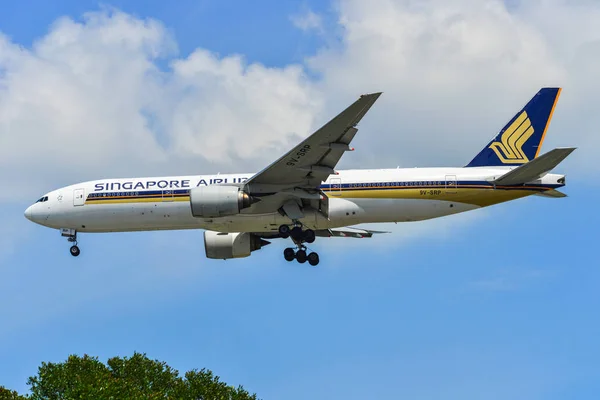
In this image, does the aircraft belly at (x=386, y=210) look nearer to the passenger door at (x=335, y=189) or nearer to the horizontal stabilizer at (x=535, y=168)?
the passenger door at (x=335, y=189)

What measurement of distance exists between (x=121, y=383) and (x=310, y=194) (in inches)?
557

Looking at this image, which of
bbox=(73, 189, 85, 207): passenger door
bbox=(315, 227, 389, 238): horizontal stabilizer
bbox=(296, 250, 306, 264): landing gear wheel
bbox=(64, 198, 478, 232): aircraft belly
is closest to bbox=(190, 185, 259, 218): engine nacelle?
bbox=(64, 198, 478, 232): aircraft belly

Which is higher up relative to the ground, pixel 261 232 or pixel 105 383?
pixel 261 232

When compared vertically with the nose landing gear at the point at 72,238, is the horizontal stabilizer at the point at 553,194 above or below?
below

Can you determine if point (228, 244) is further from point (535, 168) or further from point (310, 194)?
point (535, 168)

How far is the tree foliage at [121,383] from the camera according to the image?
50.7 meters

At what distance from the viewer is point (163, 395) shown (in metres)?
53.3

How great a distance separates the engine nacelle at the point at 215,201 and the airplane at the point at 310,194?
0.04 metres

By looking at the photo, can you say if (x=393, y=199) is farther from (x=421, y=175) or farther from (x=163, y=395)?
(x=163, y=395)

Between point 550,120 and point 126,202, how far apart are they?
19.7m

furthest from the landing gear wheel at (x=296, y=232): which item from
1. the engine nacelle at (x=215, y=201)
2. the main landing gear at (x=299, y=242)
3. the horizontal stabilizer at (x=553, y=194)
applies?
the horizontal stabilizer at (x=553, y=194)

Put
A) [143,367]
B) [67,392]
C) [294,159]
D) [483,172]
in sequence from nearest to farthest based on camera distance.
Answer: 1. [294,159]
2. [483,172]
3. [67,392]
4. [143,367]

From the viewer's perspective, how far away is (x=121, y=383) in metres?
53.6

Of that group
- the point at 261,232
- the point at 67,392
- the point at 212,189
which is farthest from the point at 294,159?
the point at 67,392
